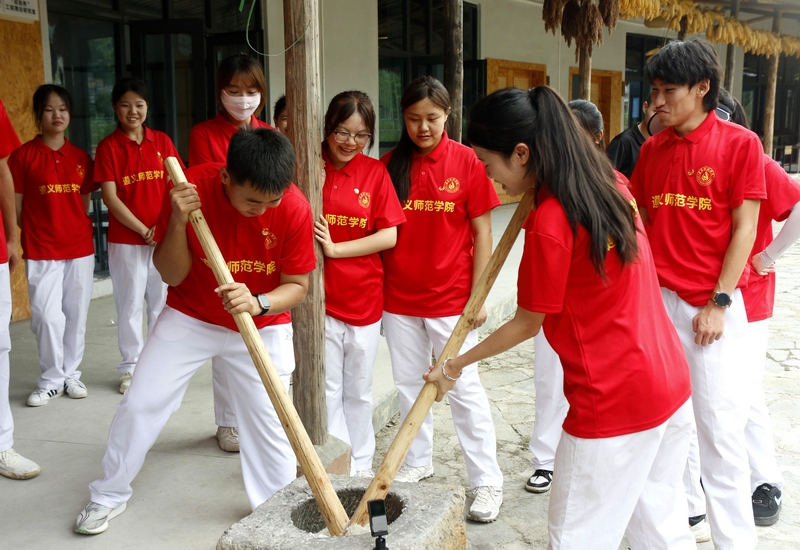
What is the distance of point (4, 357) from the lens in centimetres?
327

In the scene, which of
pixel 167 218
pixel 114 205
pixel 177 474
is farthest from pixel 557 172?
pixel 114 205

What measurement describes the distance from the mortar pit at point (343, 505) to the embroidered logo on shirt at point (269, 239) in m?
0.87

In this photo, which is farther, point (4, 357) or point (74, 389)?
point (74, 389)

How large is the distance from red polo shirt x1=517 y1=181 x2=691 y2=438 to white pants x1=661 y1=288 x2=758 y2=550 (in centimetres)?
79

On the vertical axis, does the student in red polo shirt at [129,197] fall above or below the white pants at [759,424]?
above

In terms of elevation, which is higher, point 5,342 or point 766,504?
point 5,342

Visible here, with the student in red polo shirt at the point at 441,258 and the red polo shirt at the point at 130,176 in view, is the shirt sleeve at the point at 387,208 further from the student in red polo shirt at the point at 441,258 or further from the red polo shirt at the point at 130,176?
the red polo shirt at the point at 130,176

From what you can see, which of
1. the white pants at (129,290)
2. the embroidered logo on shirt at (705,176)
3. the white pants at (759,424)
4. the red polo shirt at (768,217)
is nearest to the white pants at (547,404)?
the white pants at (759,424)

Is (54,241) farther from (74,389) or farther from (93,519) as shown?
(93,519)

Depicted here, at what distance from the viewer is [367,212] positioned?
3236mm

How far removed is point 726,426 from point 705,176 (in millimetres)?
851

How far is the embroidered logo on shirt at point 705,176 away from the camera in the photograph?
273 cm

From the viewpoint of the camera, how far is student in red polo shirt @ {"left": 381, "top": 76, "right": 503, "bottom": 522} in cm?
328

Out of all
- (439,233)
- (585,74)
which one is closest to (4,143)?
(439,233)
